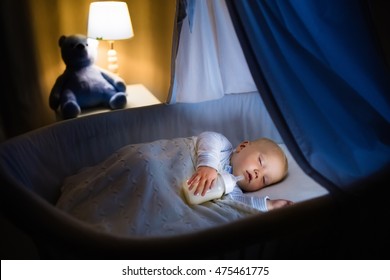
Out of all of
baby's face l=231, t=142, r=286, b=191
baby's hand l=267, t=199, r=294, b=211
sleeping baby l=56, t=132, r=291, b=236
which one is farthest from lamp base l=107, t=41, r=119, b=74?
baby's hand l=267, t=199, r=294, b=211

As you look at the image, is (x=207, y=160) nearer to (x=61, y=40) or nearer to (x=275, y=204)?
(x=275, y=204)

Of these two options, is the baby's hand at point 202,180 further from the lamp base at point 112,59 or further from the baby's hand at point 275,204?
the lamp base at point 112,59

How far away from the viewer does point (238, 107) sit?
1.95 meters

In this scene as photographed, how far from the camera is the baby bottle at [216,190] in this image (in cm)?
131

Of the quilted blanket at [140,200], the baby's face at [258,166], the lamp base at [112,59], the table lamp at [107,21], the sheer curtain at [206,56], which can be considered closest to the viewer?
the quilted blanket at [140,200]

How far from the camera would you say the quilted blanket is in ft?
3.84

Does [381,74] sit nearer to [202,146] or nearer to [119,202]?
[202,146]

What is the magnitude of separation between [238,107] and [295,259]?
0.99m

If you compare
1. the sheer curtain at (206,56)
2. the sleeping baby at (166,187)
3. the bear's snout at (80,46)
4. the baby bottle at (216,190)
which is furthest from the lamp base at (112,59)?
the baby bottle at (216,190)

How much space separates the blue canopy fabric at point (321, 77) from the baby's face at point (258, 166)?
0.44m

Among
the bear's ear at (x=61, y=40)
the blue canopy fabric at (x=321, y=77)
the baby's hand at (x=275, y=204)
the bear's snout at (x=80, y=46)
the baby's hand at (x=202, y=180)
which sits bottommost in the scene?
the baby's hand at (x=275, y=204)

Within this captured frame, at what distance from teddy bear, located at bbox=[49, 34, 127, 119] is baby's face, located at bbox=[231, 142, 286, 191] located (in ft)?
3.42

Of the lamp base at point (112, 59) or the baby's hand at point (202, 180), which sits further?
the lamp base at point (112, 59)

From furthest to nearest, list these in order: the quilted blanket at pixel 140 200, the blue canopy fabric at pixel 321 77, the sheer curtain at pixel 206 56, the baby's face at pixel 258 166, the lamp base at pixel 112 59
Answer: the lamp base at pixel 112 59 → the sheer curtain at pixel 206 56 → the baby's face at pixel 258 166 → the quilted blanket at pixel 140 200 → the blue canopy fabric at pixel 321 77
